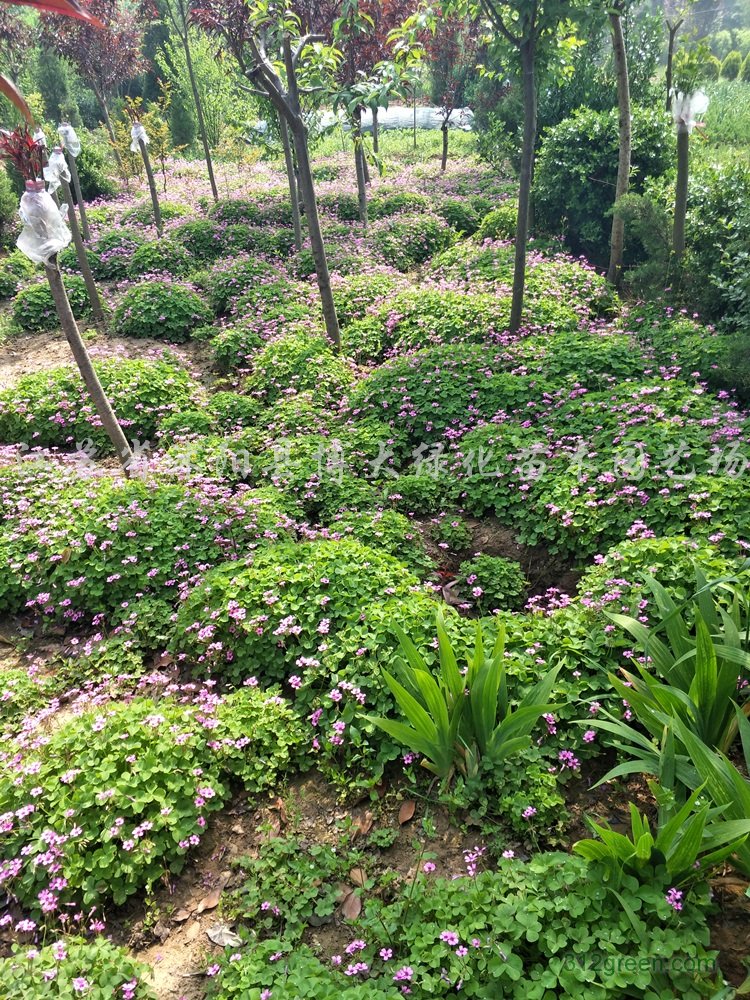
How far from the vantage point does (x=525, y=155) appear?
598 cm

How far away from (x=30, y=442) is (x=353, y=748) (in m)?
5.07

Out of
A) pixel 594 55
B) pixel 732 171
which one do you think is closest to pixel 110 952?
pixel 732 171

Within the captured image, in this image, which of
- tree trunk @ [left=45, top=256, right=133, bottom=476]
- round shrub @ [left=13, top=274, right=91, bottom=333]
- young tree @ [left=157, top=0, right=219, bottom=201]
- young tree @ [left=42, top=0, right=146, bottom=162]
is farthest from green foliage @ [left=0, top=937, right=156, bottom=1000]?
young tree @ [left=42, top=0, right=146, bottom=162]

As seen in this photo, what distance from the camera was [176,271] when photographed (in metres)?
10.7

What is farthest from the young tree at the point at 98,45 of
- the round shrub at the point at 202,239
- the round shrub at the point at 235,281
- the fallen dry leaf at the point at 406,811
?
the fallen dry leaf at the point at 406,811

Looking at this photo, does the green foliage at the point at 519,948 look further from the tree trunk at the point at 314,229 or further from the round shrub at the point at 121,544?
the tree trunk at the point at 314,229

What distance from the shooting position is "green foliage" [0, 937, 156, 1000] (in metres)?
2.09

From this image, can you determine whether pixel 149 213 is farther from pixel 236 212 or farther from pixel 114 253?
pixel 114 253

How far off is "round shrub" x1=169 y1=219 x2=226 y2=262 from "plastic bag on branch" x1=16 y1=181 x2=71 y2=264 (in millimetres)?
7588

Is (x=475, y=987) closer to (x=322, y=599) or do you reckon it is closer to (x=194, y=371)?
(x=322, y=599)

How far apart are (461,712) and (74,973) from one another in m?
1.68

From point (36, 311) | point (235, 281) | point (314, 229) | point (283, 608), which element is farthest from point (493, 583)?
point (36, 311)

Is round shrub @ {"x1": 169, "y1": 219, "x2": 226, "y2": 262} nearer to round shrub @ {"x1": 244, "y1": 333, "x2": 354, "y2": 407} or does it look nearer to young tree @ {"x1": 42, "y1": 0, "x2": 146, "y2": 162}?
round shrub @ {"x1": 244, "y1": 333, "x2": 354, "y2": 407}

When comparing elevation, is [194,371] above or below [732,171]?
below
